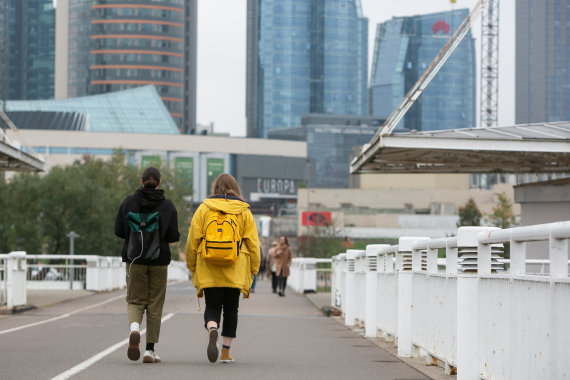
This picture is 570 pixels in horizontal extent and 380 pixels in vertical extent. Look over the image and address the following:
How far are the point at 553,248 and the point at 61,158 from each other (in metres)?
153

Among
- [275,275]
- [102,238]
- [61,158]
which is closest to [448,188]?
[61,158]

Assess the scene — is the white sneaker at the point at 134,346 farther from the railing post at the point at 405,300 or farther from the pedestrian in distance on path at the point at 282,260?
the pedestrian in distance on path at the point at 282,260

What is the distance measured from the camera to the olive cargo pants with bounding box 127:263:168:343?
10500 mm

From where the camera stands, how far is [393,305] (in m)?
12.6

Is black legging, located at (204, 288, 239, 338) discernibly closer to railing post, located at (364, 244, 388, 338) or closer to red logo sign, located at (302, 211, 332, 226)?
railing post, located at (364, 244, 388, 338)

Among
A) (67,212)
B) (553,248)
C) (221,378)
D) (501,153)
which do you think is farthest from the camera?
(67,212)

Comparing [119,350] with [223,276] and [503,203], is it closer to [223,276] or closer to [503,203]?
[223,276]

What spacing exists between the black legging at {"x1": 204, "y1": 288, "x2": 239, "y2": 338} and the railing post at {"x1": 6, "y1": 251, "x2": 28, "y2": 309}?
11.6 metres

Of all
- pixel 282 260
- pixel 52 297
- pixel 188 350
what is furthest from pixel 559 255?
pixel 282 260

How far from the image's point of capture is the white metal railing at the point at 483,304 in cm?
559

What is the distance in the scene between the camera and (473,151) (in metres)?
23.9

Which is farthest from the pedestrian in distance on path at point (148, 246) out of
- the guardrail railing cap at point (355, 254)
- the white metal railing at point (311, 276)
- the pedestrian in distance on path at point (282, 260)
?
the white metal railing at point (311, 276)

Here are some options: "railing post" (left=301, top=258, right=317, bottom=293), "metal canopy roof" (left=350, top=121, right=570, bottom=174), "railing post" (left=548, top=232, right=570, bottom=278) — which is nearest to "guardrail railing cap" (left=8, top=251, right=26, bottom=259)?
"metal canopy roof" (left=350, top=121, right=570, bottom=174)

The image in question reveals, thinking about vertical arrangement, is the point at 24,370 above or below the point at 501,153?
below
